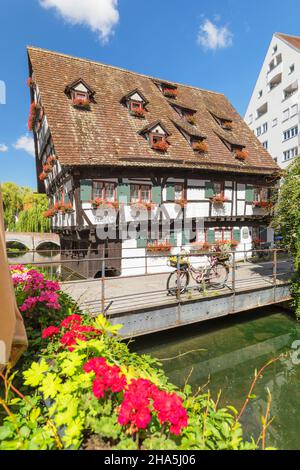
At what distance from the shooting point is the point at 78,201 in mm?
12023

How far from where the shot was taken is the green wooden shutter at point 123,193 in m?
12.6

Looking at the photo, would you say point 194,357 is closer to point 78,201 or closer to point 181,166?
point 78,201

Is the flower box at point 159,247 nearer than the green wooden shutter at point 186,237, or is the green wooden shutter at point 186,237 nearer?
the flower box at point 159,247

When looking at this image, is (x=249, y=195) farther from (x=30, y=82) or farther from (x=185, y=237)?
(x=30, y=82)

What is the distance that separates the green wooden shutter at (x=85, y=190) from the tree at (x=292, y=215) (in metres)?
7.39

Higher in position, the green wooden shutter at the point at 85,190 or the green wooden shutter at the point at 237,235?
the green wooden shutter at the point at 85,190

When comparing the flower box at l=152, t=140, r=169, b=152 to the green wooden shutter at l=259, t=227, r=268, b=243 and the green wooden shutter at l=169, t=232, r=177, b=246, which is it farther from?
the green wooden shutter at l=259, t=227, r=268, b=243

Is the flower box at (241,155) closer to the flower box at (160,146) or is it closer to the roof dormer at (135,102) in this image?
the flower box at (160,146)

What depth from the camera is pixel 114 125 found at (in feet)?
45.5

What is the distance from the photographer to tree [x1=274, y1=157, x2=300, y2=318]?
885 centimetres

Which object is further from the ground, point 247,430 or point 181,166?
point 181,166

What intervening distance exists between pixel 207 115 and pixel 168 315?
15219mm

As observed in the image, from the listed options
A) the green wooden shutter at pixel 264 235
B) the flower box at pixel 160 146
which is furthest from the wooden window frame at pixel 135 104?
the green wooden shutter at pixel 264 235
